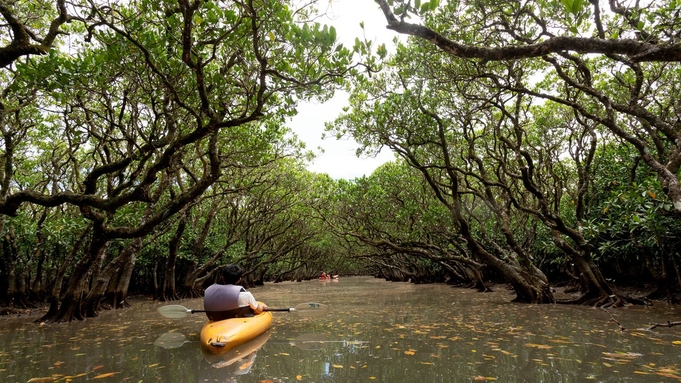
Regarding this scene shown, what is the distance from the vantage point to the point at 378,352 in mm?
5648

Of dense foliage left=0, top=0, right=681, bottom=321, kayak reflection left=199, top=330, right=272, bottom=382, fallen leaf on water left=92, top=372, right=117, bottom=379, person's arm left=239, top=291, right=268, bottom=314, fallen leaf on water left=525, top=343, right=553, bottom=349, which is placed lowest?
fallen leaf on water left=92, top=372, right=117, bottom=379

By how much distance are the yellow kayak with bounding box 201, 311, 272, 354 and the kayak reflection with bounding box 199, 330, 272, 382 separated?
8cm

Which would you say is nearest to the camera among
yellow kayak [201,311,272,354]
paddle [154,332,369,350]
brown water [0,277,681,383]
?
brown water [0,277,681,383]

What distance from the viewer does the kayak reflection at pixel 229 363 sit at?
14.9ft

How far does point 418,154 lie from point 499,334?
9.60m

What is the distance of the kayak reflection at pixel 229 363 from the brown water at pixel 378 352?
27mm

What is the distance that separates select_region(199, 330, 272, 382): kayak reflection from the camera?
454 cm

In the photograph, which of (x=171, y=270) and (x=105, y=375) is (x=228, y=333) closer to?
(x=105, y=375)

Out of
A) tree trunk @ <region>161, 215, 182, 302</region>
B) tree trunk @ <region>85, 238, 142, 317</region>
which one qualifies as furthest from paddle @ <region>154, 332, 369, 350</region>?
tree trunk @ <region>161, 215, 182, 302</region>

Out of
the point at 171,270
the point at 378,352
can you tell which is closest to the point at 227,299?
the point at 378,352

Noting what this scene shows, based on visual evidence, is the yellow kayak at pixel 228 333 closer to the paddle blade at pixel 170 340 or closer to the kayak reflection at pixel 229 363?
the kayak reflection at pixel 229 363

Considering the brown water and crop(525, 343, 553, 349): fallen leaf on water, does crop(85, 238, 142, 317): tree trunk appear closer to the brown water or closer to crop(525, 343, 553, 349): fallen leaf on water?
the brown water

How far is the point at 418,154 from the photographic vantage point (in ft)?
51.0

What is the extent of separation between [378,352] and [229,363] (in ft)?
7.13
